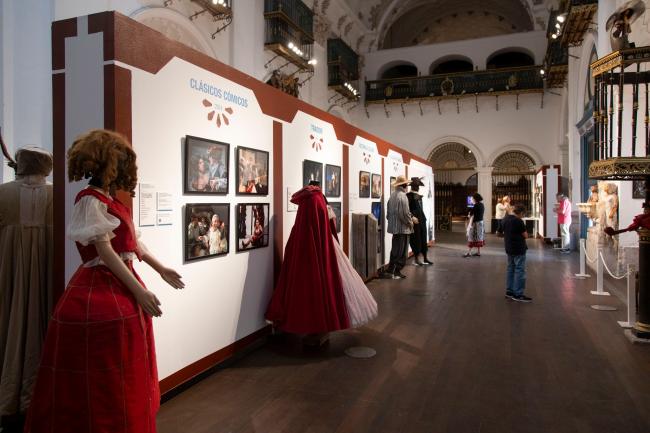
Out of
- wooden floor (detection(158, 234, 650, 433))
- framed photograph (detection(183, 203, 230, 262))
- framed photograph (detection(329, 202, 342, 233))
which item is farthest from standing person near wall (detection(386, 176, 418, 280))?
framed photograph (detection(183, 203, 230, 262))

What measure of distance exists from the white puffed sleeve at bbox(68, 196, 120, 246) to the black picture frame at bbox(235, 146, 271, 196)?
207 cm

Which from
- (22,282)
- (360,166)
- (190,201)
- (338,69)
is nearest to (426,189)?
(360,166)

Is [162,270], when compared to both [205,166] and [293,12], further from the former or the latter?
[293,12]

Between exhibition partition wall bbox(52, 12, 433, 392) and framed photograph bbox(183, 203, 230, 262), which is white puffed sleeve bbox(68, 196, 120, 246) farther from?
framed photograph bbox(183, 203, 230, 262)

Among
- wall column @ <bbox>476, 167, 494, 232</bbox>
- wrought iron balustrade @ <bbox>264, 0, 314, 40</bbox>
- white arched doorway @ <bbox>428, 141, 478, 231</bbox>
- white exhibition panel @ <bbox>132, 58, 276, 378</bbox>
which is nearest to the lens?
white exhibition panel @ <bbox>132, 58, 276, 378</bbox>

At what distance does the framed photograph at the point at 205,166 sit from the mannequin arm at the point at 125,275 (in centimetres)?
147

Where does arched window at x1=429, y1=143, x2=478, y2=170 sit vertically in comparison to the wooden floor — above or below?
above

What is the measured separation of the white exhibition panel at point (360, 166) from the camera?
7.67m

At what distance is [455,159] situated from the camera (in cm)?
2461

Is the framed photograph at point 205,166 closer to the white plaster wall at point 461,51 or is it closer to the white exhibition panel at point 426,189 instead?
the white exhibition panel at point 426,189

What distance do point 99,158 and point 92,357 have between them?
3.08 ft

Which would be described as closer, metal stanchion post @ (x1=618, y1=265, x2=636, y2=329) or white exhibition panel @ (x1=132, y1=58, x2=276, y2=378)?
white exhibition panel @ (x1=132, y1=58, x2=276, y2=378)

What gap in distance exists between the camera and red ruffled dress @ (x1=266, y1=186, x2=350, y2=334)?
4504 mm

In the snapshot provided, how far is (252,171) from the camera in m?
4.52
